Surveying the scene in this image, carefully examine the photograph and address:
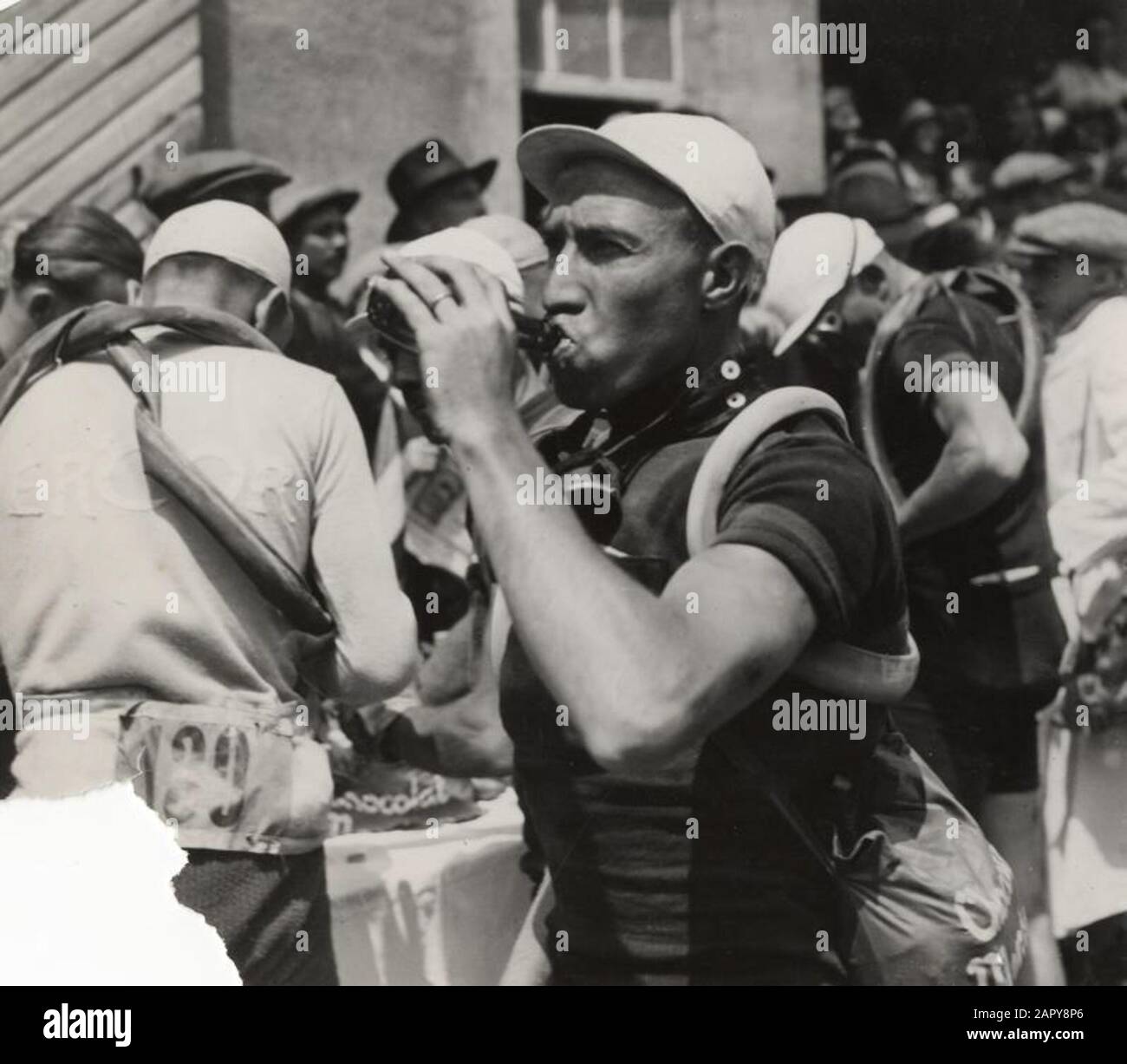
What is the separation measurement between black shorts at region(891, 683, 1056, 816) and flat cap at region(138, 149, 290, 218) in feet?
5.73

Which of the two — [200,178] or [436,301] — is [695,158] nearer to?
[436,301]

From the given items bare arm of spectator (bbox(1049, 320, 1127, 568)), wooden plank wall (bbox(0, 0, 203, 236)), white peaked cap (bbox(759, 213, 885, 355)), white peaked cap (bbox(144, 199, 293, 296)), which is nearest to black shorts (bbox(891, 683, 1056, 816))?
bare arm of spectator (bbox(1049, 320, 1127, 568))

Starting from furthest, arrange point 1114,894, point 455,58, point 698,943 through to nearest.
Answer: point 455,58 < point 1114,894 < point 698,943

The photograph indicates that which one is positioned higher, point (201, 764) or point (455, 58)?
point (455, 58)

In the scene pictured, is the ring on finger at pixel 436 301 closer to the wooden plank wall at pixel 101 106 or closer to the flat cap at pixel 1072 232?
the wooden plank wall at pixel 101 106

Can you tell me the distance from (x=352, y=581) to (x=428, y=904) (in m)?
0.72

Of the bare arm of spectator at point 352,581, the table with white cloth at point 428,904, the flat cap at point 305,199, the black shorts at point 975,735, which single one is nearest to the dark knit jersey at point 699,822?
the bare arm of spectator at point 352,581

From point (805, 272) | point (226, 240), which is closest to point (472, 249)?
point (226, 240)

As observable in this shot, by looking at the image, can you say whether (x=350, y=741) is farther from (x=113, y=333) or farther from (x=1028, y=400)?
(x=1028, y=400)

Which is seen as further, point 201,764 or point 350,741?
point 350,741
